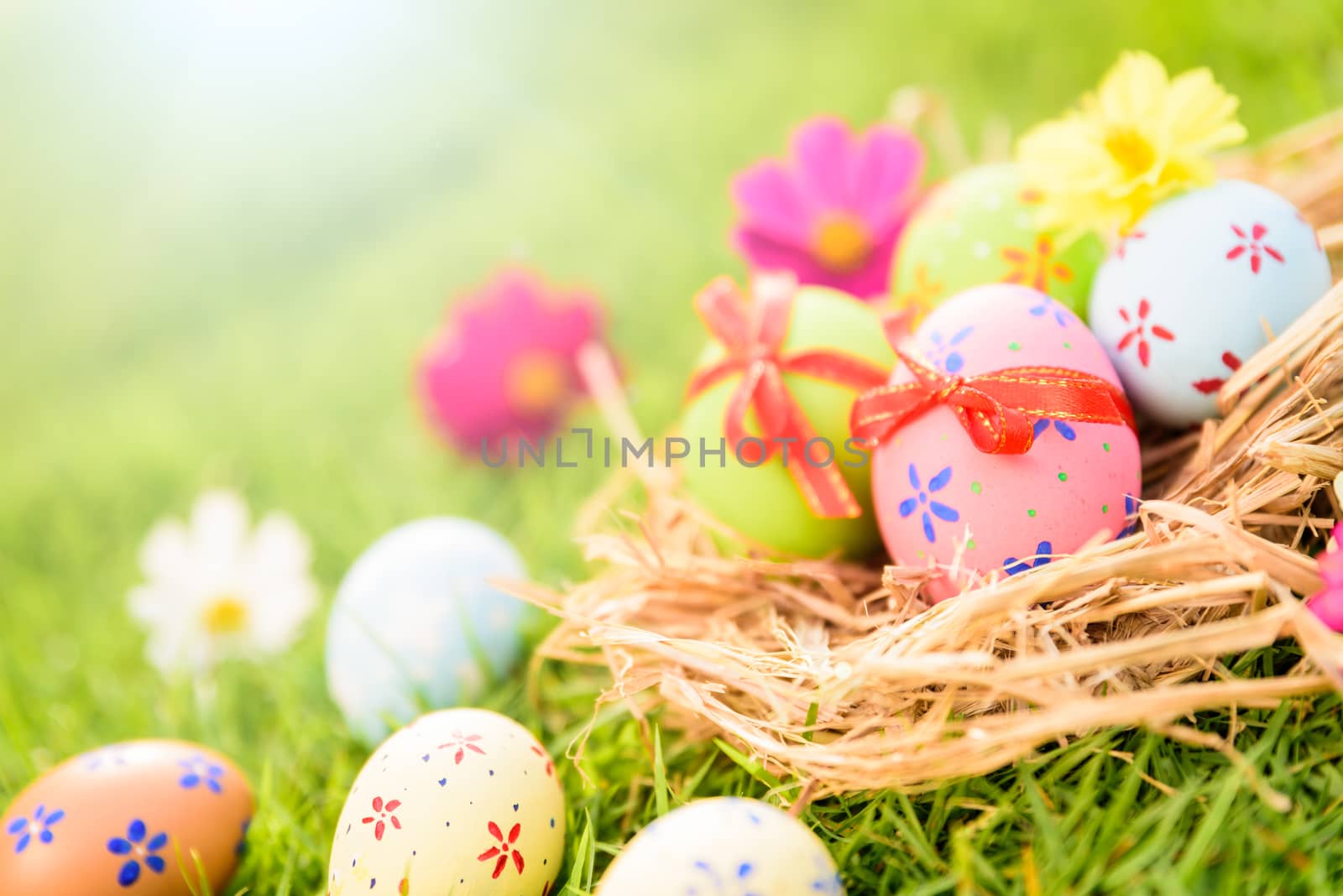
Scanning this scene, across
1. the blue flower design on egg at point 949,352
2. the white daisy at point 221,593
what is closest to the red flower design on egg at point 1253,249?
the blue flower design on egg at point 949,352

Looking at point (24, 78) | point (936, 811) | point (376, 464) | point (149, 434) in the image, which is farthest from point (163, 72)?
point (936, 811)

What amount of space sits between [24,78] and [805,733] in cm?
458

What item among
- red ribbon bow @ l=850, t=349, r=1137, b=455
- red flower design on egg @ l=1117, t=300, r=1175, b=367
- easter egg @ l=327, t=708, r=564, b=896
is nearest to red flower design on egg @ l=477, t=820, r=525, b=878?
easter egg @ l=327, t=708, r=564, b=896

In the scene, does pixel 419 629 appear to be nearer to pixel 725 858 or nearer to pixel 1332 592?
pixel 725 858

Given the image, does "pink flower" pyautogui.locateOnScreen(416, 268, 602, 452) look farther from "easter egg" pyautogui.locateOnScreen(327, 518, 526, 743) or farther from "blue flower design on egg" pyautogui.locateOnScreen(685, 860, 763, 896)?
"blue flower design on egg" pyautogui.locateOnScreen(685, 860, 763, 896)

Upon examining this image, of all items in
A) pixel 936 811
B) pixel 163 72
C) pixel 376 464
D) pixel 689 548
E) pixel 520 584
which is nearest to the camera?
Answer: pixel 936 811

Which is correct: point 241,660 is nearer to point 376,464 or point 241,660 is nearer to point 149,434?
point 376,464

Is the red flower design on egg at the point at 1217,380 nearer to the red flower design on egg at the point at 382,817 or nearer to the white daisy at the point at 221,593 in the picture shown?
the red flower design on egg at the point at 382,817

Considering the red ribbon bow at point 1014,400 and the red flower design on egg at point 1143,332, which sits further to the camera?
the red flower design on egg at point 1143,332

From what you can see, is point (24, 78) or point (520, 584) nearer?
point (520, 584)

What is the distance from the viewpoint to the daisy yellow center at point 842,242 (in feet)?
5.40

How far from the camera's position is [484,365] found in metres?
1.95

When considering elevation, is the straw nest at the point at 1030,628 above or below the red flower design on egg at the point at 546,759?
above

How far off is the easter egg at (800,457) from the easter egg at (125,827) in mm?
717
